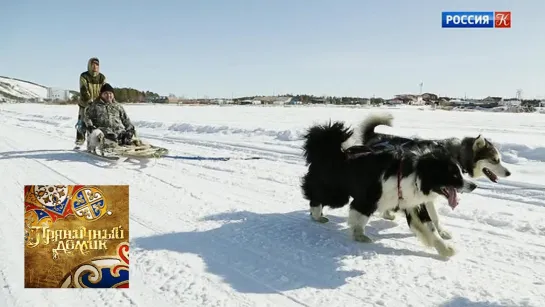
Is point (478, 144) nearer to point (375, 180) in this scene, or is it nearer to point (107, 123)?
point (375, 180)

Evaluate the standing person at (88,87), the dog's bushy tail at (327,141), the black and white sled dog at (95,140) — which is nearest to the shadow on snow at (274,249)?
the dog's bushy tail at (327,141)

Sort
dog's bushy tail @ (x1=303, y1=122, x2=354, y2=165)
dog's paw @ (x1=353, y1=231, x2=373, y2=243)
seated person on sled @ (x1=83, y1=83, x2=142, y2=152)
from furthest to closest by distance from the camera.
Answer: seated person on sled @ (x1=83, y1=83, x2=142, y2=152), dog's bushy tail @ (x1=303, y1=122, x2=354, y2=165), dog's paw @ (x1=353, y1=231, x2=373, y2=243)

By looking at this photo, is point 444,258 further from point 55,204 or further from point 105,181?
point 105,181

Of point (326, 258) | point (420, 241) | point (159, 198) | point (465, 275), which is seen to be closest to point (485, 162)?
point (420, 241)

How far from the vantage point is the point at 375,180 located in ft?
14.1

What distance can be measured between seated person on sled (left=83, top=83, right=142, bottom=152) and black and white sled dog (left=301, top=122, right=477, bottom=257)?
5995mm

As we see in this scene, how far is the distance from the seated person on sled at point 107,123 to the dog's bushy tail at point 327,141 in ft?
19.3

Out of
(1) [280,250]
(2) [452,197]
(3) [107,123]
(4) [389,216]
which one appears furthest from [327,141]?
(3) [107,123]

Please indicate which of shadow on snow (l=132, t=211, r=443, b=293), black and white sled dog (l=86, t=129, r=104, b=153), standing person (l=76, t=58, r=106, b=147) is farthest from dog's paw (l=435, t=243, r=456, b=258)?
standing person (l=76, t=58, r=106, b=147)

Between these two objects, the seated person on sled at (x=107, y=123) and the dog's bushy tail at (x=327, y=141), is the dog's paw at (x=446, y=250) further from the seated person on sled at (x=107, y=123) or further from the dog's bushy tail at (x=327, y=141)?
the seated person on sled at (x=107, y=123)

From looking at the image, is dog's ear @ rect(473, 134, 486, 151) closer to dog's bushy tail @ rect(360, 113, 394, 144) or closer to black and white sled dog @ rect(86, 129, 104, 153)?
dog's bushy tail @ rect(360, 113, 394, 144)

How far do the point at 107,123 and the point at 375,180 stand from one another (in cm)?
783

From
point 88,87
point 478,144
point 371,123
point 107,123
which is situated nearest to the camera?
point 478,144

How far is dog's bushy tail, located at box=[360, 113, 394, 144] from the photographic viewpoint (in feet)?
17.2
